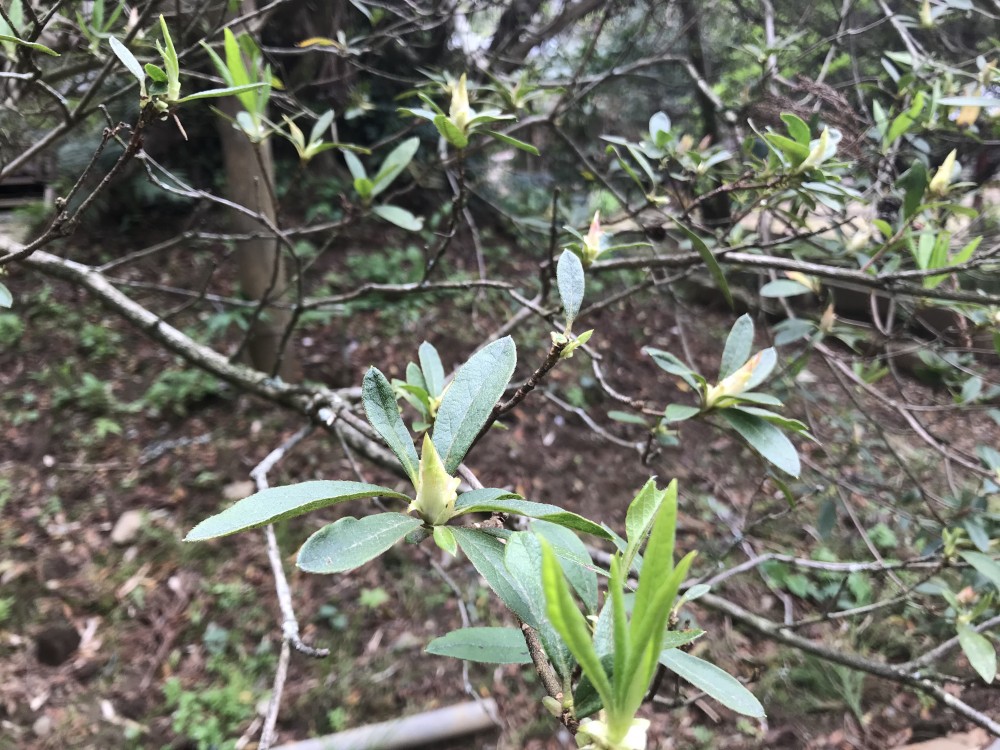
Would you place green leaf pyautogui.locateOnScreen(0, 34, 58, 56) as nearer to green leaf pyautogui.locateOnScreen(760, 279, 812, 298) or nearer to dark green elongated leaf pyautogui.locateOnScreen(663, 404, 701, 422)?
dark green elongated leaf pyautogui.locateOnScreen(663, 404, 701, 422)

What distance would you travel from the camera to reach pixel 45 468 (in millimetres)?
2398

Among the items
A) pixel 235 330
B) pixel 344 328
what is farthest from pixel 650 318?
pixel 235 330

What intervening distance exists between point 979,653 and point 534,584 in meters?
1.10

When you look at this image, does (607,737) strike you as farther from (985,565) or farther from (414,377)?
(985,565)

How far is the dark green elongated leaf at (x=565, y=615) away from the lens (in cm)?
29

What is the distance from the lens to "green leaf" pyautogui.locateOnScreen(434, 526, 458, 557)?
44cm

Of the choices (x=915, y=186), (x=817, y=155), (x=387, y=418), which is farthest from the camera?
(x=915, y=186)

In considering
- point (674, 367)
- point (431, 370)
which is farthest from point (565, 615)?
point (674, 367)

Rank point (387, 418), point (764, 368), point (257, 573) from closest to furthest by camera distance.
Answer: point (387, 418), point (764, 368), point (257, 573)

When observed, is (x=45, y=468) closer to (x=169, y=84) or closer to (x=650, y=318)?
(x=169, y=84)

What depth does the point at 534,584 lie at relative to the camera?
1.37ft

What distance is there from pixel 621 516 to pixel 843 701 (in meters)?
1.09

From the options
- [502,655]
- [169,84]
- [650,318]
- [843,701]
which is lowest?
[843,701]

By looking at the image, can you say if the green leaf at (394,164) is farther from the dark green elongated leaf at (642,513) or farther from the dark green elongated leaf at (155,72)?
the dark green elongated leaf at (642,513)
